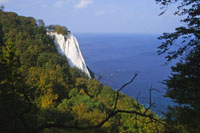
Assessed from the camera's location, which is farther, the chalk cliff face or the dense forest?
the chalk cliff face

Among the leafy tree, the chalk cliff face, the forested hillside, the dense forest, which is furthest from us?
the chalk cliff face

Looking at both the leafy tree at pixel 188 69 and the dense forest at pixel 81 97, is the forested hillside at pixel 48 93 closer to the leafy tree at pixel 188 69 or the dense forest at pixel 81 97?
the dense forest at pixel 81 97

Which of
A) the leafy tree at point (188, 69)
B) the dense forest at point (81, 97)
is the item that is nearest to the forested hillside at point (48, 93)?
the dense forest at point (81, 97)

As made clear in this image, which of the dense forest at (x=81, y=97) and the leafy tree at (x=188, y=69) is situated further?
the leafy tree at (x=188, y=69)

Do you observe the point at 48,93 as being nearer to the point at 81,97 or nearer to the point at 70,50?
the point at 81,97

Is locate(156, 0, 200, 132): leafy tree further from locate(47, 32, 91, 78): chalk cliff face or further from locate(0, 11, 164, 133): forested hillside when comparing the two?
locate(47, 32, 91, 78): chalk cliff face

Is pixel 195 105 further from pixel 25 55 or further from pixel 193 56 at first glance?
pixel 25 55

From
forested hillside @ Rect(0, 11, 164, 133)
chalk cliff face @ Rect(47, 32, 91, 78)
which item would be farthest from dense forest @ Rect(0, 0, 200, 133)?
chalk cliff face @ Rect(47, 32, 91, 78)
